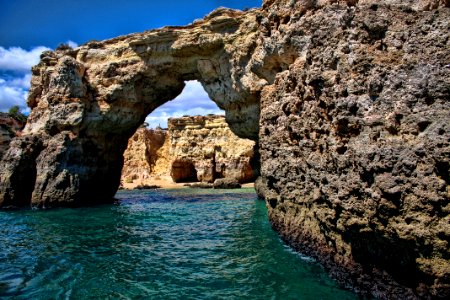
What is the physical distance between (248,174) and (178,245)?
33.0 meters

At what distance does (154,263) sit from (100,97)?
1489 centimetres

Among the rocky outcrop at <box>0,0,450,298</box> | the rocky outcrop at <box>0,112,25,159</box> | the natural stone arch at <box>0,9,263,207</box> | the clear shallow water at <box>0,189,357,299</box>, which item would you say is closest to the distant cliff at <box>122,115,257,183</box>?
the natural stone arch at <box>0,9,263,207</box>

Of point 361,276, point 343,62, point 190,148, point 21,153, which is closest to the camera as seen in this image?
point 361,276

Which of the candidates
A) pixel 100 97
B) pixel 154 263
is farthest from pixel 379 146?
pixel 100 97

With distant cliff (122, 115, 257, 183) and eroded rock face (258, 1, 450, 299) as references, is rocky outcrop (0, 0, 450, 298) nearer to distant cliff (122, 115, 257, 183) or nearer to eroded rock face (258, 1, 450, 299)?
eroded rock face (258, 1, 450, 299)

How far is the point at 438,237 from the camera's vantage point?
459cm

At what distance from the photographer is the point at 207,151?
4500 centimetres

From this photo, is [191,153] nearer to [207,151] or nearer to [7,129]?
[207,151]

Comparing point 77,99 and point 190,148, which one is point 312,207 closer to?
point 77,99

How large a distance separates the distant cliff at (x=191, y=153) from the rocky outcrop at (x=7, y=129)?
2160 cm

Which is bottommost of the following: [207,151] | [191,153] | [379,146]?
[379,146]

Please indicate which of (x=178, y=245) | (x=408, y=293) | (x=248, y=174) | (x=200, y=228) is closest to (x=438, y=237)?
(x=408, y=293)

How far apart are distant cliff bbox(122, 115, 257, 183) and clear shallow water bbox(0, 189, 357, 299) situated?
2813 centimetres

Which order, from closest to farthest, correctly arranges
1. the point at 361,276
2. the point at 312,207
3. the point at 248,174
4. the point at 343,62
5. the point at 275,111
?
1. the point at 361,276
2. the point at 343,62
3. the point at 312,207
4. the point at 275,111
5. the point at 248,174
